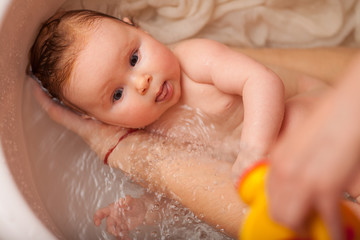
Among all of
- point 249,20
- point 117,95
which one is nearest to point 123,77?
point 117,95

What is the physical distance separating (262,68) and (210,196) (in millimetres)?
319

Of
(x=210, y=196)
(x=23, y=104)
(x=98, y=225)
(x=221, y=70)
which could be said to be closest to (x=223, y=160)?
(x=210, y=196)

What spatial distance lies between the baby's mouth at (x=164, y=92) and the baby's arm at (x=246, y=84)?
0.09m

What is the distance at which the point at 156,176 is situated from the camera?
0.98 metres

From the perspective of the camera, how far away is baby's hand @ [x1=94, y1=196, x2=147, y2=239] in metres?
0.93

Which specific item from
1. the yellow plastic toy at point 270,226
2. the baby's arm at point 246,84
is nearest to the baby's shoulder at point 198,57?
the baby's arm at point 246,84

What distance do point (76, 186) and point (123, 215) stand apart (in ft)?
0.48

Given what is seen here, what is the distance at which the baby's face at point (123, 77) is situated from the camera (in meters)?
0.91

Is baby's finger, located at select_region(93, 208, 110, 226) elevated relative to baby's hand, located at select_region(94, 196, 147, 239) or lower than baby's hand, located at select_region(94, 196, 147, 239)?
elevated

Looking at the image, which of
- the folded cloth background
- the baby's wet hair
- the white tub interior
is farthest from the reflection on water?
the folded cloth background

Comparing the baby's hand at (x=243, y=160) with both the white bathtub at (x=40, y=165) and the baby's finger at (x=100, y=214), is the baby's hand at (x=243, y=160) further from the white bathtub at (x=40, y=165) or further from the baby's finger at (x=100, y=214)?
the baby's finger at (x=100, y=214)

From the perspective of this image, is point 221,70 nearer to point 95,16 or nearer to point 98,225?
point 95,16

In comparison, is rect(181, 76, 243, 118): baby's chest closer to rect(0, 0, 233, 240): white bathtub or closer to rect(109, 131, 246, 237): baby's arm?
rect(109, 131, 246, 237): baby's arm

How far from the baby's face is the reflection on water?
5.2 inches
